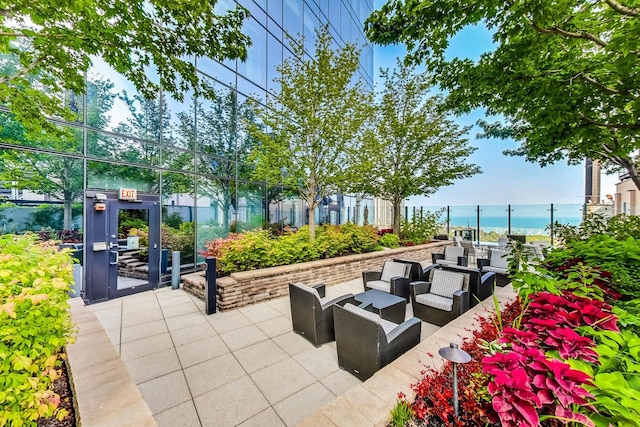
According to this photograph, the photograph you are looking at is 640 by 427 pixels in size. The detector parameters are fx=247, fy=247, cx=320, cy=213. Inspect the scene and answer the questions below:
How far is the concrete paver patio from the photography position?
2.43 metres

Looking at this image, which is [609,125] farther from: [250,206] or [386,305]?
[250,206]

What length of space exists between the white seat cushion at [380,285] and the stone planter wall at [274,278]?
51.8 inches

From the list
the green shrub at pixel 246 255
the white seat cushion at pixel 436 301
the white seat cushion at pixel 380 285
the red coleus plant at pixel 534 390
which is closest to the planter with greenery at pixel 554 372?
the red coleus plant at pixel 534 390

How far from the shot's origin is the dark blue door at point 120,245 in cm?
540

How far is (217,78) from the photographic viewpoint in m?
8.06

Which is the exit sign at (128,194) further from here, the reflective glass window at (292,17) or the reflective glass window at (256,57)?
the reflective glass window at (292,17)

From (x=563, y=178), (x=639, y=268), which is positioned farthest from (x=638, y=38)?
(x=563, y=178)

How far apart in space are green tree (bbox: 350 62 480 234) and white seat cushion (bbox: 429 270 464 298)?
5.65 m

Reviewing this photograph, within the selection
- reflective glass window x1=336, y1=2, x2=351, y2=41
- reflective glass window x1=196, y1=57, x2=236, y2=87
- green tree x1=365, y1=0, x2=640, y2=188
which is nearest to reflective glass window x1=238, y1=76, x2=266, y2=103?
reflective glass window x1=196, y1=57, x2=236, y2=87

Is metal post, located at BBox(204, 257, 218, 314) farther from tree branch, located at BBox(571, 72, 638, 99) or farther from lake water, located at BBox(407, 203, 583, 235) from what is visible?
lake water, located at BBox(407, 203, 583, 235)

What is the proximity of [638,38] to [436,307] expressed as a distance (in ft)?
12.7

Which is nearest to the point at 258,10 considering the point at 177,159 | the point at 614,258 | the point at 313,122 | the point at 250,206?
the point at 313,122

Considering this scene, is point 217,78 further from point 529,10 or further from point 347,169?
point 529,10

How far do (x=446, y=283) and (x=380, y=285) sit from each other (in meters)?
1.32
